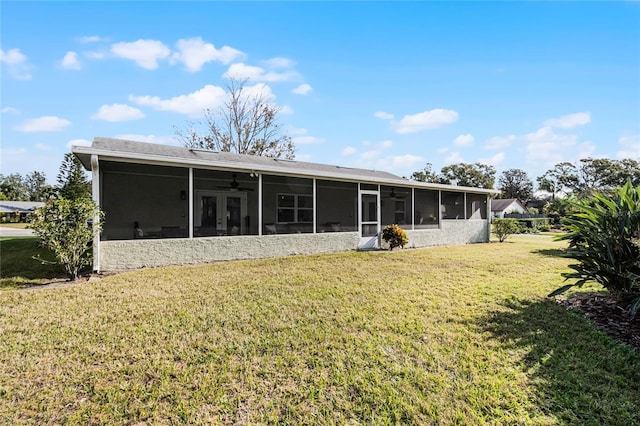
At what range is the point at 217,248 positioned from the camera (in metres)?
9.27

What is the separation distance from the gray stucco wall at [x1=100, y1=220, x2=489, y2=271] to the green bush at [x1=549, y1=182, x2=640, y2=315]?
7.44 metres

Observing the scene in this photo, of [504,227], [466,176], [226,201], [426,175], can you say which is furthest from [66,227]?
[466,176]

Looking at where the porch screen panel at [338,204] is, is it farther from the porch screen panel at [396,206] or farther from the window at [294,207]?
the porch screen panel at [396,206]

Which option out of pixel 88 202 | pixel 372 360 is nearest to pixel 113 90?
pixel 88 202

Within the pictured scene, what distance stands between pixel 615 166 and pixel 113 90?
65137 mm

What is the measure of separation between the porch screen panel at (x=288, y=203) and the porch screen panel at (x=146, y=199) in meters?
2.78

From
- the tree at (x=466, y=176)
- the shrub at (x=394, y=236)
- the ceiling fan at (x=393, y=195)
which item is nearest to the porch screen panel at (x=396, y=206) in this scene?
the ceiling fan at (x=393, y=195)

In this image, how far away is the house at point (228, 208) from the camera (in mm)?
8258

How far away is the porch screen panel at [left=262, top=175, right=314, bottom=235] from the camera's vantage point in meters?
11.2

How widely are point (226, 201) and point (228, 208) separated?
0.26 meters

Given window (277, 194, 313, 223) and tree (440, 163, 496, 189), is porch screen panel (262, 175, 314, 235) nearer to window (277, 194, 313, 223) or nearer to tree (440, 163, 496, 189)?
window (277, 194, 313, 223)

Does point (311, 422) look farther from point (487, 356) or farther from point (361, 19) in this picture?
point (361, 19)

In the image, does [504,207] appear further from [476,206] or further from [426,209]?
[426,209]

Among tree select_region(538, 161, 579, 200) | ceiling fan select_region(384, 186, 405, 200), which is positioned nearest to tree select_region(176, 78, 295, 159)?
ceiling fan select_region(384, 186, 405, 200)
